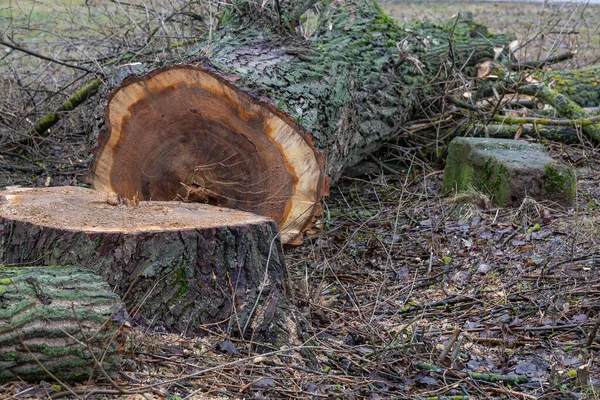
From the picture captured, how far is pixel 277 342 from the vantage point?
3248mm

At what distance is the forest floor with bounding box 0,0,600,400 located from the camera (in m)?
2.94

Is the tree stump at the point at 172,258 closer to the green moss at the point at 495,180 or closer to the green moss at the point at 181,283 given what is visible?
the green moss at the point at 181,283

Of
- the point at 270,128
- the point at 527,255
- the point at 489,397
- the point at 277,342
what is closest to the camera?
the point at 489,397

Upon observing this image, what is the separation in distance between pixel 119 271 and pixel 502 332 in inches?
75.2

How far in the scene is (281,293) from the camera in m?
3.41

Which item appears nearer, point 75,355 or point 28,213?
point 75,355

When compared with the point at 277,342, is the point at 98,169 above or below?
above

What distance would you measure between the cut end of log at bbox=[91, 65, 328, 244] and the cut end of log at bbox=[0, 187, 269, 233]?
0.58 m

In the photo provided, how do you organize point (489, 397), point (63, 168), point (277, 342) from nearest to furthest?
1. point (489, 397)
2. point (277, 342)
3. point (63, 168)

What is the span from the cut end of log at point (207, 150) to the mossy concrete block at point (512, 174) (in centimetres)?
164

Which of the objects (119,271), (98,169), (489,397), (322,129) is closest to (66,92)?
(98,169)

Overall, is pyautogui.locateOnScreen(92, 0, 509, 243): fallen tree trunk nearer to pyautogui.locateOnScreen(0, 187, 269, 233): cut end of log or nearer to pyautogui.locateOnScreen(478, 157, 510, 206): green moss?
pyautogui.locateOnScreen(0, 187, 269, 233): cut end of log

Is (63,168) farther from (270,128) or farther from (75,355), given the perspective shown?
(75,355)

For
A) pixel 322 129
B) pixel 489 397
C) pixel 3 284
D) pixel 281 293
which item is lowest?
pixel 489 397
